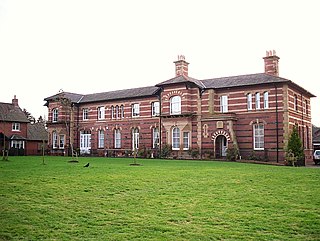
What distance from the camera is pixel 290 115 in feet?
109

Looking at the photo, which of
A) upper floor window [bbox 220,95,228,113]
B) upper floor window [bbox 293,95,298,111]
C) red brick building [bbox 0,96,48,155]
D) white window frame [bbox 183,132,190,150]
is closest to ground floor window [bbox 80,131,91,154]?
red brick building [bbox 0,96,48,155]

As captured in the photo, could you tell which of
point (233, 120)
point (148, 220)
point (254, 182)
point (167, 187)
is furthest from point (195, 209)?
point (233, 120)

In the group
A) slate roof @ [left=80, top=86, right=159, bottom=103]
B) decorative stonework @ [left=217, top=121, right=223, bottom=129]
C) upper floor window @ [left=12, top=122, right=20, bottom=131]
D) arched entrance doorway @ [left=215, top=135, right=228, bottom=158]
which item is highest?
slate roof @ [left=80, top=86, right=159, bottom=103]

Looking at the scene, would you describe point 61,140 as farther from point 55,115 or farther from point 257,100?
point 257,100

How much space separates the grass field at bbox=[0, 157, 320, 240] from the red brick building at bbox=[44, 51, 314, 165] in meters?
16.5

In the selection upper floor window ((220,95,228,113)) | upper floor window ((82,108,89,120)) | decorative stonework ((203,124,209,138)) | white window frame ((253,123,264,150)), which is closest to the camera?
white window frame ((253,123,264,150))

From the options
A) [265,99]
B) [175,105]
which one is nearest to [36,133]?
[175,105]

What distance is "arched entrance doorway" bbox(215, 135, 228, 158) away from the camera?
3569 cm

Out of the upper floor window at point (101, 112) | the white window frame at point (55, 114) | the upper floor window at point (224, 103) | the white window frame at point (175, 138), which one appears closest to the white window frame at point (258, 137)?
the upper floor window at point (224, 103)

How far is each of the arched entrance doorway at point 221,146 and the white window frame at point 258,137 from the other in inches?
116

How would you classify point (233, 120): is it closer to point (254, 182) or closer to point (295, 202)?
point (254, 182)

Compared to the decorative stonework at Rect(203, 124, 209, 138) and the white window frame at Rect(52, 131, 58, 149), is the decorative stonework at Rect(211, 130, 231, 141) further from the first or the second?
the white window frame at Rect(52, 131, 58, 149)

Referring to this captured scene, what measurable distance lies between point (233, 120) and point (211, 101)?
10.4 feet

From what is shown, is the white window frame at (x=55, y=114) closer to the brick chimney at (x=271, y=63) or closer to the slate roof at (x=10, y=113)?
the slate roof at (x=10, y=113)
